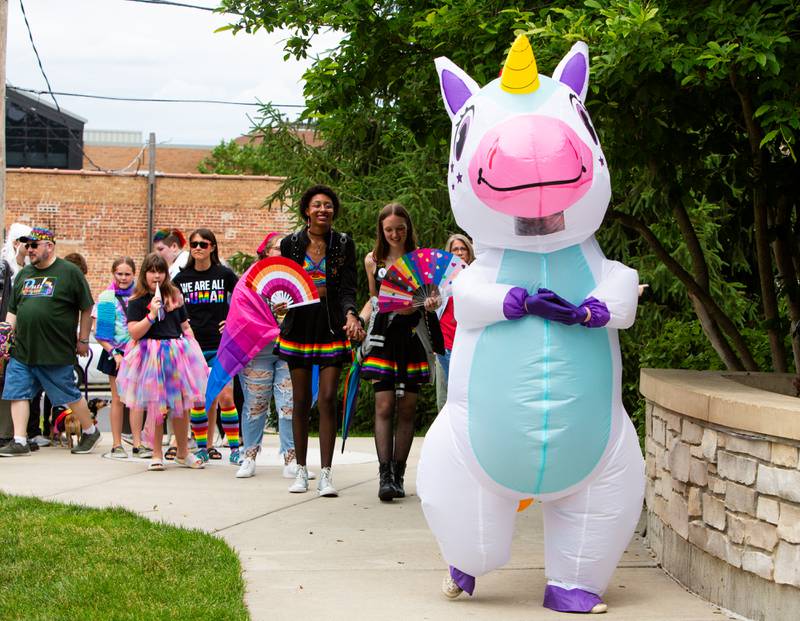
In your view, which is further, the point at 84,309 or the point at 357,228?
the point at 357,228

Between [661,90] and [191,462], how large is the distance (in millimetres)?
5233

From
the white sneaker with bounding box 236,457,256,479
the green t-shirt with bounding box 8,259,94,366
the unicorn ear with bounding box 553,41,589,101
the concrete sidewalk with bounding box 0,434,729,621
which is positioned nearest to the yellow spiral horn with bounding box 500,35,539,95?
the unicorn ear with bounding box 553,41,589,101

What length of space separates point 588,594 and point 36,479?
5.37 meters

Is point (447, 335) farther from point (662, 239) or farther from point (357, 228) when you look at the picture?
point (357, 228)

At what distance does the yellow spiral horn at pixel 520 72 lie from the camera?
17.0 ft

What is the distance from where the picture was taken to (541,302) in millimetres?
5047

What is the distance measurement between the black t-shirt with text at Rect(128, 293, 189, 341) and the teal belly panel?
16.5 feet

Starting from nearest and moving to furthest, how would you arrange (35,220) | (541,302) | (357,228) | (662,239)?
(541,302)
(662,239)
(357,228)
(35,220)

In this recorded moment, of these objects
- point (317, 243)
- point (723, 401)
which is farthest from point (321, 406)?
point (723, 401)

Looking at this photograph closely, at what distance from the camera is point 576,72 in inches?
215

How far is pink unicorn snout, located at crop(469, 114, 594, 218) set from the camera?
16.6 feet

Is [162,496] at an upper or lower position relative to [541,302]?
lower

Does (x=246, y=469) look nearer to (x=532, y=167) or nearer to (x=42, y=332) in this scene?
(x=42, y=332)

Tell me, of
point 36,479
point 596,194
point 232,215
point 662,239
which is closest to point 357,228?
point 662,239
